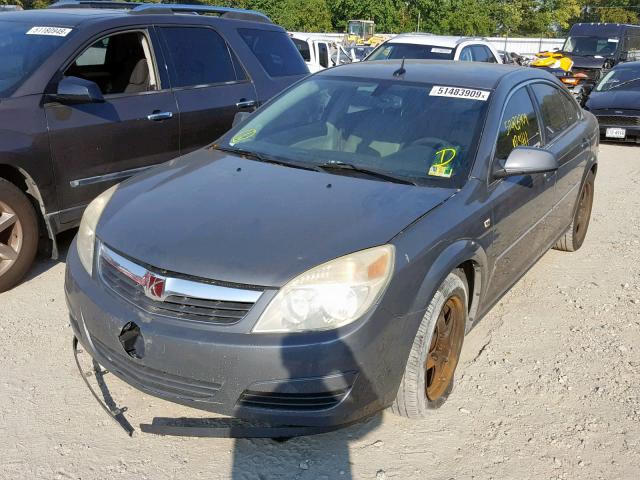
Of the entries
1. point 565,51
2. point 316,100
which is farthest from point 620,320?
point 565,51

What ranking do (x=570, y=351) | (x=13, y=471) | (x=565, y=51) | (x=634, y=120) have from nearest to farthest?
(x=13, y=471), (x=570, y=351), (x=634, y=120), (x=565, y=51)

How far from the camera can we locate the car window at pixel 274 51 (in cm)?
632

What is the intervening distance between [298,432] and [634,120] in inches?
428

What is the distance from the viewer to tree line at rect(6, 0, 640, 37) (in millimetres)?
52938

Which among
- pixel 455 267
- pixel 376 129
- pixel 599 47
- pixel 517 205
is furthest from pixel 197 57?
pixel 599 47

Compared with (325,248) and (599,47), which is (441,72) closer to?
(325,248)

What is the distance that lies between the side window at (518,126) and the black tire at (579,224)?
1.36 metres

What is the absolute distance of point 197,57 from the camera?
18.6 ft

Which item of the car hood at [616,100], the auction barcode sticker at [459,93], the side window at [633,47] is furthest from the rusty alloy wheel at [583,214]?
the side window at [633,47]

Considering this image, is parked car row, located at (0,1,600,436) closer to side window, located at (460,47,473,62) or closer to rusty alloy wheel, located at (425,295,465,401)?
rusty alloy wheel, located at (425,295,465,401)

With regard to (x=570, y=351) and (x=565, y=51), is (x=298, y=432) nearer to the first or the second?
(x=570, y=351)

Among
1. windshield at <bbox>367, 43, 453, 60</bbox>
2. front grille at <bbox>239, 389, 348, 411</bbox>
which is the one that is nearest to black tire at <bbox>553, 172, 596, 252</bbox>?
front grille at <bbox>239, 389, 348, 411</bbox>

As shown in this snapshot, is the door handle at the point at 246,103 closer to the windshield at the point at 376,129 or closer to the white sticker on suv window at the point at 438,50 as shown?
the windshield at the point at 376,129

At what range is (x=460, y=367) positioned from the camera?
12.3ft
